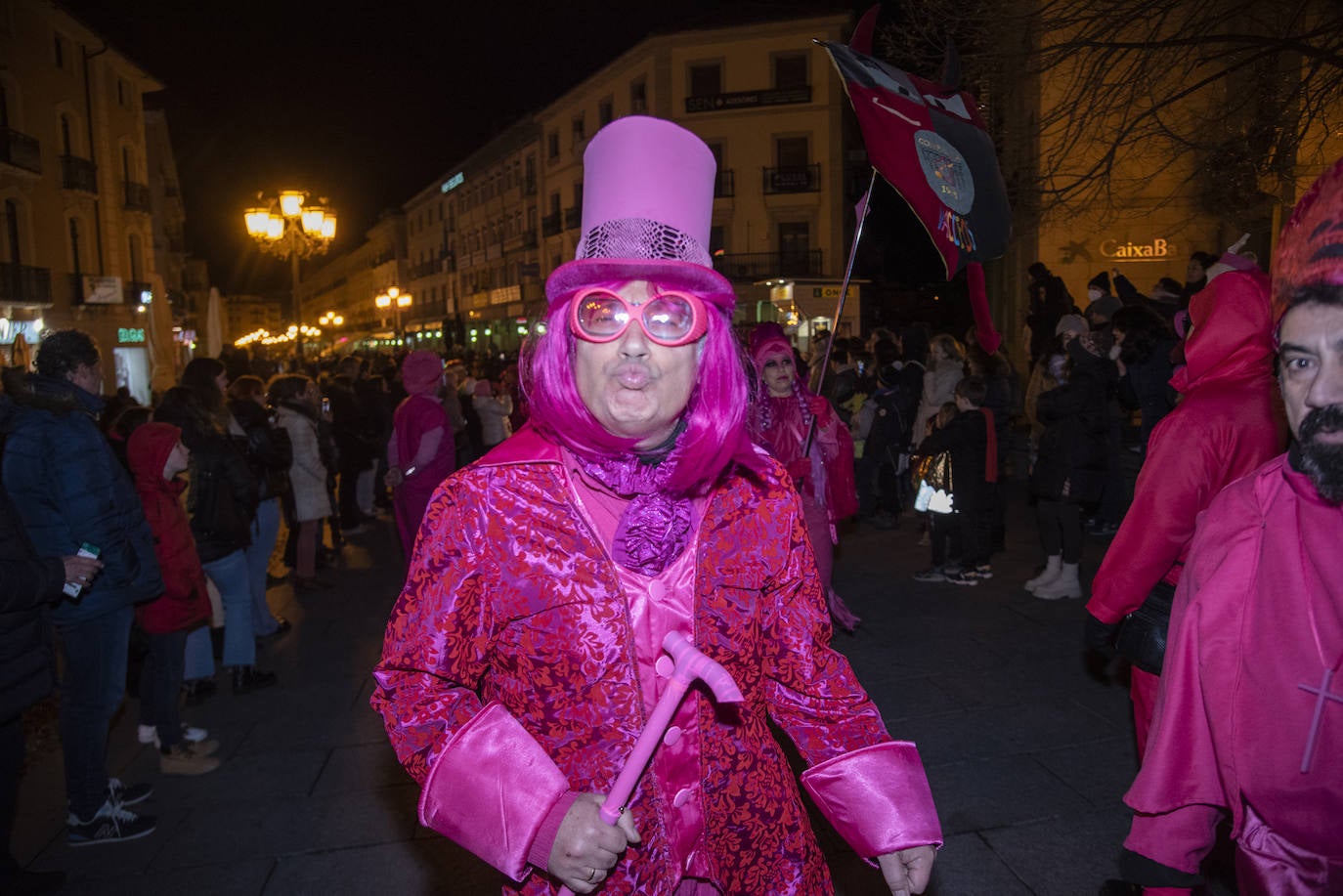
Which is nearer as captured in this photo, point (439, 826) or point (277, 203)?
point (439, 826)

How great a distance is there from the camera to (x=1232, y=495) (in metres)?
1.81

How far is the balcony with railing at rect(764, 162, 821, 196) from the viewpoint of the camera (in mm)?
33406

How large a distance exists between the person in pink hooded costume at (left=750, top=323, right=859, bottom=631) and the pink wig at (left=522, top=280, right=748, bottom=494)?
3596mm

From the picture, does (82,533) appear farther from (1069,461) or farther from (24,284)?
(24,284)

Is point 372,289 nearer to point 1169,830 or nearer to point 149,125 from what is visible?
point 149,125

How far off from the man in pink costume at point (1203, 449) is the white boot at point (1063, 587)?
12.6 feet

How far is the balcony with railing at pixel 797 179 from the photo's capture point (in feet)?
110

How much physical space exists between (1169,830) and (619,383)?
4.82ft

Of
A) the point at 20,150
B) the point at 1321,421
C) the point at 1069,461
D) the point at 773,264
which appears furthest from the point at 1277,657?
the point at 773,264

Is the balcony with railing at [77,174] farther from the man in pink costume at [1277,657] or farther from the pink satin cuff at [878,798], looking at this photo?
the man in pink costume at [1277,657]

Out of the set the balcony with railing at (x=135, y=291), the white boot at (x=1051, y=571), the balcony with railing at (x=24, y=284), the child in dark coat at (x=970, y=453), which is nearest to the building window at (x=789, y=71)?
the balcony with railing at (x=135, y=291)

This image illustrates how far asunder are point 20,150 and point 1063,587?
91.1 ft

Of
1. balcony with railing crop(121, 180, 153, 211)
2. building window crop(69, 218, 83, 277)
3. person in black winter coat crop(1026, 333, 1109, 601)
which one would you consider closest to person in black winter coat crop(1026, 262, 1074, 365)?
person in black winter coat crop(1026, 333, 1109, 601)

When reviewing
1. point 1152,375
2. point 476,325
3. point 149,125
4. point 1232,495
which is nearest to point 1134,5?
point 1152,375
